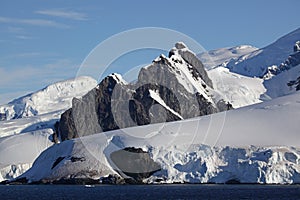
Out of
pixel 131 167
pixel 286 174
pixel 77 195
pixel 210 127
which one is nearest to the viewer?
pixel 77 195

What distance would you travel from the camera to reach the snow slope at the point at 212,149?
156250 millimetres

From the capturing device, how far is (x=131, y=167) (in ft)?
566

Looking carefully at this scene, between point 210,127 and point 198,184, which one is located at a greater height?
point 210,127

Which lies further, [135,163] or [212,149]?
[135,163]

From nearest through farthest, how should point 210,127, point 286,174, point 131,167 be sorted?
1. point 286,174
2. point 131,167
3. point 210,127

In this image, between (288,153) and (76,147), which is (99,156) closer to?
(76,147)

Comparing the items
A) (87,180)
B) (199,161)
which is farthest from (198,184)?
(87,180)

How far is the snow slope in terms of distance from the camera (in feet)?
513

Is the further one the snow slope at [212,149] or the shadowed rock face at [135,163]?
the shadowed rock face at [135,163]

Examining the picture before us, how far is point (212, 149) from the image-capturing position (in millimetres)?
164625

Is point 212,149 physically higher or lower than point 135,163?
higher

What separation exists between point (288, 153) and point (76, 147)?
6042cm

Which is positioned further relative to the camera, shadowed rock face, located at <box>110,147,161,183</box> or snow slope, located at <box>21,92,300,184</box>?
shadowed rock face, located at <box>110,147,161,183</box>

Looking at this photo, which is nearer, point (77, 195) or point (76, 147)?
point (77, 195)
